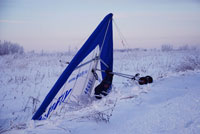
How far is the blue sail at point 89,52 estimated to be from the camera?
2598 millimetres

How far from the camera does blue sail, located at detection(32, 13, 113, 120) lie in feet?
8.52

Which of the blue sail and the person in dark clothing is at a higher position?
the blue sail

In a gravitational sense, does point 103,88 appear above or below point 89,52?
below

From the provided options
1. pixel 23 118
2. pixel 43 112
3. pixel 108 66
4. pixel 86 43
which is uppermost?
pixel 86 43

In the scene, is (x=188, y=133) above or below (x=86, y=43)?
below

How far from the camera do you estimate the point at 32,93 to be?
541 centimetres

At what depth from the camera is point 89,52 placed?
315cm

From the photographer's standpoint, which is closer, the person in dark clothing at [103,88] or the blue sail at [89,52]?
the blue sail at [89,52]

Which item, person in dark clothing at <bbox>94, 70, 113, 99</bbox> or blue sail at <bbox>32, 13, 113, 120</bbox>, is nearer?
blue sail at <bbox>32, 13, 113, 120</bbox>

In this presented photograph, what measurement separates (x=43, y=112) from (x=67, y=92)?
51cm

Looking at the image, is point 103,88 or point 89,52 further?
point 103,88

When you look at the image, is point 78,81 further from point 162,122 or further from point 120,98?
point 162,122

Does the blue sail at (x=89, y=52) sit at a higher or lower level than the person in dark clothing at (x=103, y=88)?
higher

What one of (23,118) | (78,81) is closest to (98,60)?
(78,81)
